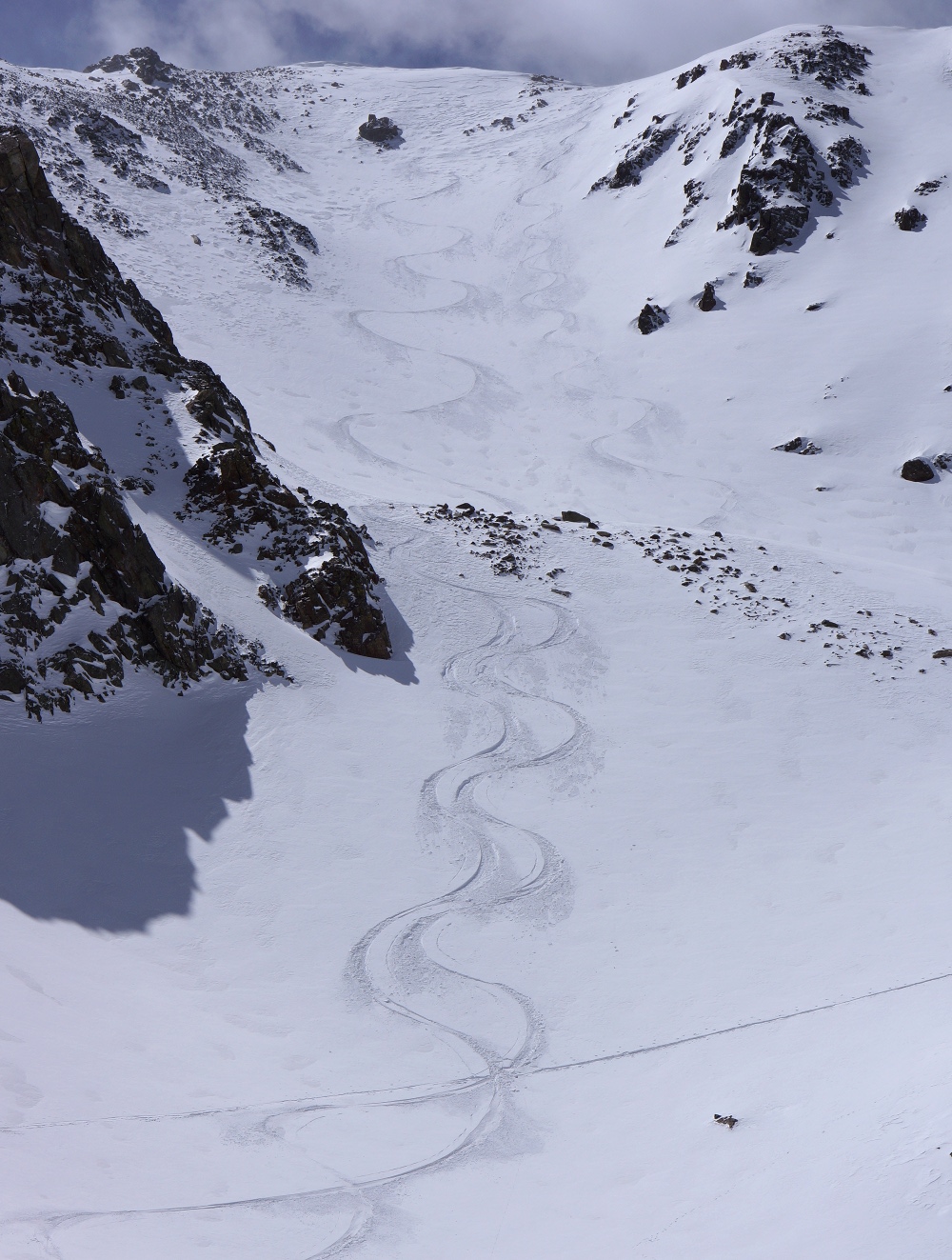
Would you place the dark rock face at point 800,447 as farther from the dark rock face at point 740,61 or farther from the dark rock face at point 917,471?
the dark rock face at point 740,61

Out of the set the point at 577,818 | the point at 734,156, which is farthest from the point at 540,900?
the point at 734,156

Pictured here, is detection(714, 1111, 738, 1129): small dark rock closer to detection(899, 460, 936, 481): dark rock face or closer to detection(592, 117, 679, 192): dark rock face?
detection(899, 460, 936, 481): dark rock face

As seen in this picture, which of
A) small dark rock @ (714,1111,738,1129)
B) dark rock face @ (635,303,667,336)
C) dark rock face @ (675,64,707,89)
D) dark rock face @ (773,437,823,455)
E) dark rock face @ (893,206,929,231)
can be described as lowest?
small dark rock @ (714,1111,738,1129)

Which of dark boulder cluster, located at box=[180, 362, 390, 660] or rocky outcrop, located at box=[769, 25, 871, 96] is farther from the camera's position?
rocky outcrop, located at box=[769, 25, 871, 96]

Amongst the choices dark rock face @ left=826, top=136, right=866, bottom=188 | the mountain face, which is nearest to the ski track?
the mountain face

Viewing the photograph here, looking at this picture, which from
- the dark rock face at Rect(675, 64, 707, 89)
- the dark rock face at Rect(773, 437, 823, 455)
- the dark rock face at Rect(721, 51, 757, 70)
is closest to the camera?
the dark rock face at Rect(773, 437, 823, 455)

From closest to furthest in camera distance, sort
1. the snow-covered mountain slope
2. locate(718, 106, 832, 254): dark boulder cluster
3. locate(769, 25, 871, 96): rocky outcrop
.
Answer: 1. the snow-covered mountain slope
2. locate(718, 106, 832, 254): dark boulder cluster
3. locate(769, 25, 871, 96): rocky outcrop

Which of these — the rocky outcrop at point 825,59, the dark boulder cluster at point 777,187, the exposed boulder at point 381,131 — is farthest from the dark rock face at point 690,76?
the exposed boulder at point 381,131
